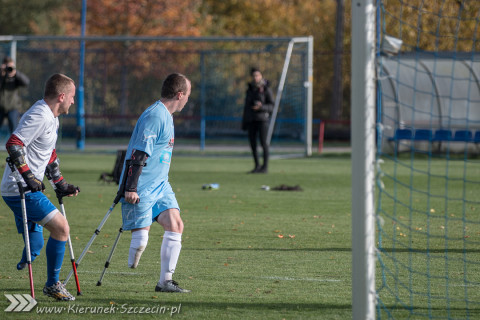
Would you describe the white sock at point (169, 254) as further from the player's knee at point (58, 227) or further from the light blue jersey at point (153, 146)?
the player's knee at point (58, 227)

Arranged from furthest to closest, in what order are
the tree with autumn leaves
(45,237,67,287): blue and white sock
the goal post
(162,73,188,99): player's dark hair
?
1. the tree with autumn leaves
2. (162,73,188,99): player's dark hair
3. (45,237,67,287): blue and white sock
4. the goal post

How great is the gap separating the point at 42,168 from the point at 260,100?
34.2 ft

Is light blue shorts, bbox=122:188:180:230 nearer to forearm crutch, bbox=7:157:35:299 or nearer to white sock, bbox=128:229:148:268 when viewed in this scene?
white sock, bbox=128:229:148:268

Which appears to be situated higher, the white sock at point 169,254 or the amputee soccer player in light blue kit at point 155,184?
the amputee soccer player in light blue kit at point 155,184

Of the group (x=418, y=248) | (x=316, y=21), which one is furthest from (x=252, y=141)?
(x=316, y=21)

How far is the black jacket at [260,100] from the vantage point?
1594cm

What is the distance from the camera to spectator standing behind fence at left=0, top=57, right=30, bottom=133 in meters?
18.4

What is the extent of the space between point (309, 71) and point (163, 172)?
49.3 ft

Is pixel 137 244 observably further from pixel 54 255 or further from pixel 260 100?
pixel 260 100

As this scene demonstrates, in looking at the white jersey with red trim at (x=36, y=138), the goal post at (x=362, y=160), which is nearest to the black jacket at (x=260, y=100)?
the white jersey with red trim at (x=36, y=138)

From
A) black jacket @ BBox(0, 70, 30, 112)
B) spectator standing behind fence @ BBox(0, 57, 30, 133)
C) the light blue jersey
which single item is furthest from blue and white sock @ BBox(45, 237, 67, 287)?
black jacket @ BBox(0, 70, 30, 112)

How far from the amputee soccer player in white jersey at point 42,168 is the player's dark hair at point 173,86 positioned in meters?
0.74

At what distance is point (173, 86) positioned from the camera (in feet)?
19.9

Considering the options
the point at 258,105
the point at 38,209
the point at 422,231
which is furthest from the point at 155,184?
the point at 258,105
